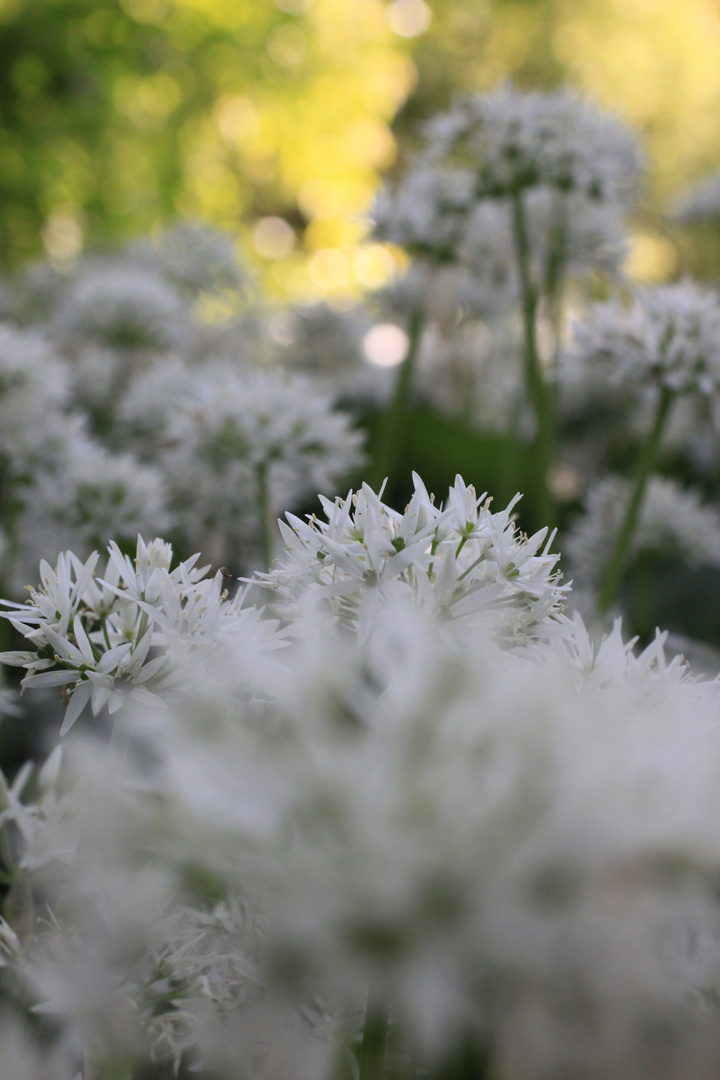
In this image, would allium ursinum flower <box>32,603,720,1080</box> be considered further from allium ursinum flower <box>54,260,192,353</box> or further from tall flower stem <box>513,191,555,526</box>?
allium ursinum flower <box>54,260,192,353</box>

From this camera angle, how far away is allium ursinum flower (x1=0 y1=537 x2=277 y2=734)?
29 centimetres

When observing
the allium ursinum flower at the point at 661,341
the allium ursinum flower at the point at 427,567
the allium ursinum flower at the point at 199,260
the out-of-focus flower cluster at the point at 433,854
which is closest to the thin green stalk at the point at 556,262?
the allium ursinum flower at the point at 661,341

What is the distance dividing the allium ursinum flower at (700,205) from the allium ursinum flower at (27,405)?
893mm

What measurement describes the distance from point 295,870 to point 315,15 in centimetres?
263

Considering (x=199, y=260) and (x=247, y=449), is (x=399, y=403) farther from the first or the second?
(x=199, y=260)

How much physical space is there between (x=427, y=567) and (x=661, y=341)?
0.41 meters

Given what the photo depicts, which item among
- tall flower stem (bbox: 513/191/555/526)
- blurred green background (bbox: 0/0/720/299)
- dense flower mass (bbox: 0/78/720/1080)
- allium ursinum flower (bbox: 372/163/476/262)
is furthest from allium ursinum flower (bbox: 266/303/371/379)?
dense flower mass (bbox: 0/78/720/1080)

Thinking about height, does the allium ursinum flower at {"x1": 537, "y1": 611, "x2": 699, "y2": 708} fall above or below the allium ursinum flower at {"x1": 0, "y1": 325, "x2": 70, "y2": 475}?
above

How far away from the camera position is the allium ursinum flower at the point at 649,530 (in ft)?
2.64

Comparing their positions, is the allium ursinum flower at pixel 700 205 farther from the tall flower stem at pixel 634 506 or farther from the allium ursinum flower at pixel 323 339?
the tall flower stem at pixel 634 506

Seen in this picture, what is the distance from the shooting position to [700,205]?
3.92ft

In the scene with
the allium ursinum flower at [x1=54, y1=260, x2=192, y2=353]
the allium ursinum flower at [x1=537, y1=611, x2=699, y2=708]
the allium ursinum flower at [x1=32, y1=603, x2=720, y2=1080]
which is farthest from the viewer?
the allium ursinum flower at [x1=54, y1=260, x2=192, y2=353]

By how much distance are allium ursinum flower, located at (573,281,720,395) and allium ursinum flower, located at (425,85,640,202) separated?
178mm

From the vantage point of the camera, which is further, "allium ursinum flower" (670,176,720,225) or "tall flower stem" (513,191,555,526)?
"allium ursinum flower" (670,176,720,225)
